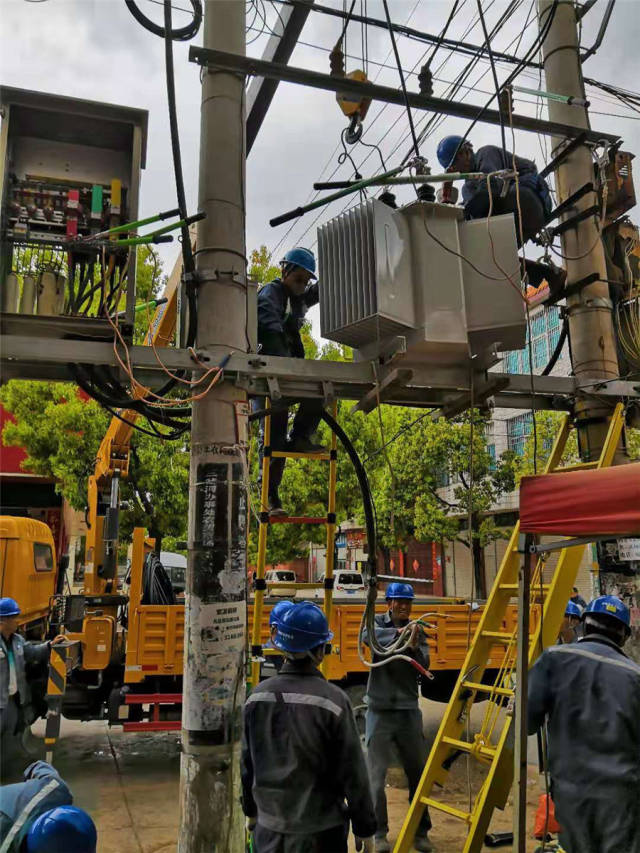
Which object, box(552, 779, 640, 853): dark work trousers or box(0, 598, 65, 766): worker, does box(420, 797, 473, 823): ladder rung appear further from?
box(0, 598, 65, 766): worker

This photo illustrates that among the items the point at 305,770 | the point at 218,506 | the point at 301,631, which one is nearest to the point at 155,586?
the point at 218,506

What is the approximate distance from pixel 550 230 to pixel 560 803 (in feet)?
14.5

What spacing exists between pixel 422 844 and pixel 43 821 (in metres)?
3.97

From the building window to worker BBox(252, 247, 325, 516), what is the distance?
17.6 metres

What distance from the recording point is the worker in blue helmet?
17.9ft

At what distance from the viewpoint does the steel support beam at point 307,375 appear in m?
4.38

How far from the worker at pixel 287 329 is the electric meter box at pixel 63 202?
3.93 feet

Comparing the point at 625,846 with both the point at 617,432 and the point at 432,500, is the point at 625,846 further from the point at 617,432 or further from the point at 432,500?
the point at 432,500

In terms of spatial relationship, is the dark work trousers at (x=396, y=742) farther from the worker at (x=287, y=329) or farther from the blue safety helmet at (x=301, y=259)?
the blue safety helmet at (x=301, y=259)

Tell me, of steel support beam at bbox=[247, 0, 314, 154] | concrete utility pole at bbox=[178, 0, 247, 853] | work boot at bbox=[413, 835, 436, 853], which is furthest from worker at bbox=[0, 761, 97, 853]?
steel support beam at bbox=[247, 0, 314, 154]

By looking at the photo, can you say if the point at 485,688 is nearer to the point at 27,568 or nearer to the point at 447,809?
the point at 447,809

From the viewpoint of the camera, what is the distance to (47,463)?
1570cm

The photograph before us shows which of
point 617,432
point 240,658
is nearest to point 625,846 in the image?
point 240,658

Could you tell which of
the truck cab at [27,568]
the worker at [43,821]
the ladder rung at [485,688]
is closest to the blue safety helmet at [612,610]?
the ladder rung at [485,688]
